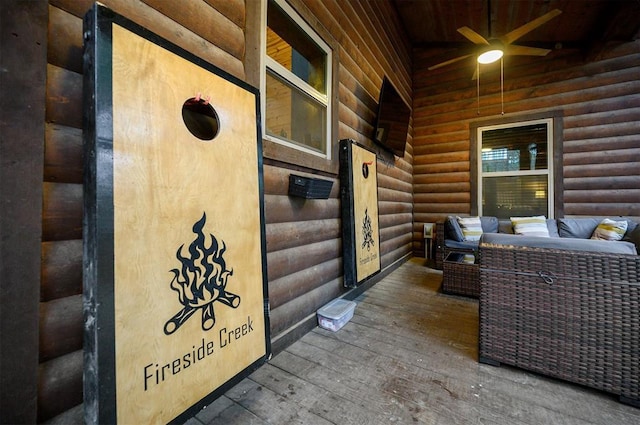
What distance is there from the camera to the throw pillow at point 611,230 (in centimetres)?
344

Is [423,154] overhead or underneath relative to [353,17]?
underneath

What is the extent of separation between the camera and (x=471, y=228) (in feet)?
14.0

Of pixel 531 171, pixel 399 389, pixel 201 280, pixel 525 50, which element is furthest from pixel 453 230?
pixel 201 280

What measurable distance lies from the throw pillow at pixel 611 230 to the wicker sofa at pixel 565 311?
294 centimetres

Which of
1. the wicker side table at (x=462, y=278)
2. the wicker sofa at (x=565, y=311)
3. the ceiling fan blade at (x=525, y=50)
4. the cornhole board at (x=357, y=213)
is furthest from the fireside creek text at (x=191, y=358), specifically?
the ceiling fan blade at (x=525, y=50)

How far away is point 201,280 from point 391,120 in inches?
127

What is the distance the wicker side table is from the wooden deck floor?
0.85 m

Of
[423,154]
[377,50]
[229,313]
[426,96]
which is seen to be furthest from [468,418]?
[426,96]

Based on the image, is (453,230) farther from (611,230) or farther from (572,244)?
(572,244)

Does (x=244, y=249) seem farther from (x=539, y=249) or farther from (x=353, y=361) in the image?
(x=539, y=249)

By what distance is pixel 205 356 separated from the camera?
114 centimetres

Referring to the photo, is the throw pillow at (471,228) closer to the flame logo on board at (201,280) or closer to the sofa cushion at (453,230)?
the sofa cushion at (453,230)

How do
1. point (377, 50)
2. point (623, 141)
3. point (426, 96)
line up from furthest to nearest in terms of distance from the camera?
point (426, 96) → point (623, 141) → point (377, 50)

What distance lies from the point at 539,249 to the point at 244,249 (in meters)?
1.70
